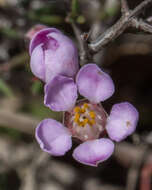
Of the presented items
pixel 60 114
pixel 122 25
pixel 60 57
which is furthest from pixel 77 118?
pixel 60 114

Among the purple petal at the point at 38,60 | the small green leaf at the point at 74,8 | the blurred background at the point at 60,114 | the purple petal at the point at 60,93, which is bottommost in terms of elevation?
the blurred background at the point at 60,114

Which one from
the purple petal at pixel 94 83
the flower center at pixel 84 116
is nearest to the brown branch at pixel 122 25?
the purple petal at pixel 94 83

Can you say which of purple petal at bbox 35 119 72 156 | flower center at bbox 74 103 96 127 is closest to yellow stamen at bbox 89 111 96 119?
flower center at bbox 74 103 96 127

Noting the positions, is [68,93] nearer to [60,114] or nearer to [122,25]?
[122,25]

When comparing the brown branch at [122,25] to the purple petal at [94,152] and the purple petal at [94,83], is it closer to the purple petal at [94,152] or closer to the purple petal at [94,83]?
the purple petal at [94,83]

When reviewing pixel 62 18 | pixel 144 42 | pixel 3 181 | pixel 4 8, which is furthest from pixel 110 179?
pixel 4 8
